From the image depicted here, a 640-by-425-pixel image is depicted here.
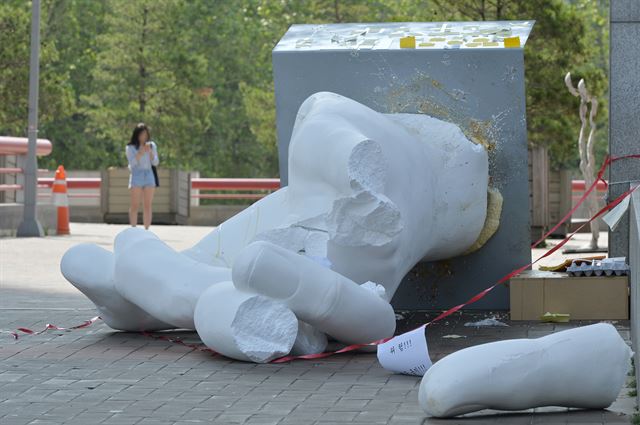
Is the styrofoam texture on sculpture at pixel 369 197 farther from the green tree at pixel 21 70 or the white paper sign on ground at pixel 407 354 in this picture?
the green tree at pixel 21 70

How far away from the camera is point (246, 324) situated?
7.52 m

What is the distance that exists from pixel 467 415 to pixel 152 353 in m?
2.65

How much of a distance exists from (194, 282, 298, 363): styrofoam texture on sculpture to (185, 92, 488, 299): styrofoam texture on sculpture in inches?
30.2

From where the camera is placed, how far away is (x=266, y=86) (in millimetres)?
48188

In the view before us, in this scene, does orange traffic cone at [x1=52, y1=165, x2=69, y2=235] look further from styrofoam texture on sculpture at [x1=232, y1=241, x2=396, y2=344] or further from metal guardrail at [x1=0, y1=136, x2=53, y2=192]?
styrofoam texture on sculpture at [x1=232, y1=241, x2=396, y2=344]

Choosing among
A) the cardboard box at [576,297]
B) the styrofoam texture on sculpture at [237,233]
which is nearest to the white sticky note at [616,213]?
the cardboard box at [576,297]

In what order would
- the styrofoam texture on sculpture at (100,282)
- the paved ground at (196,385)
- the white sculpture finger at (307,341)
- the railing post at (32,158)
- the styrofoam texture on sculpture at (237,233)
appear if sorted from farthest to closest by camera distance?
the railing post at (32,158), the styrofoam texture on sculpture at (237,233), the styrofoam texture on sculpture at (100,282), the white sculpture finger at (307,341), the paved ground at (196,385)

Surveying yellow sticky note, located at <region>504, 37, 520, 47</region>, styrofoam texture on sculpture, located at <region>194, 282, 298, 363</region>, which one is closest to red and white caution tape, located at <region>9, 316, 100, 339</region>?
styrofoam texture on sculpture, located at <region>194, 282, 298, 363</region>

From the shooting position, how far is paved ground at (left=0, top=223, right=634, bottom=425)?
6.17 meters

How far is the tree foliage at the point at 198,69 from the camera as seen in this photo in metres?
22.9

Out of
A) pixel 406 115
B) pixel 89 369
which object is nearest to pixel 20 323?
pixel 89 369

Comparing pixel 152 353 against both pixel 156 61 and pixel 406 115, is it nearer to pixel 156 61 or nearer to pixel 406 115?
pixel 406 115

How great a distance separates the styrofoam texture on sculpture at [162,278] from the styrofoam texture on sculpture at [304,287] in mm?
756

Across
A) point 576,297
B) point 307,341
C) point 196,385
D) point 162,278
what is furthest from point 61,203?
point 196,385
